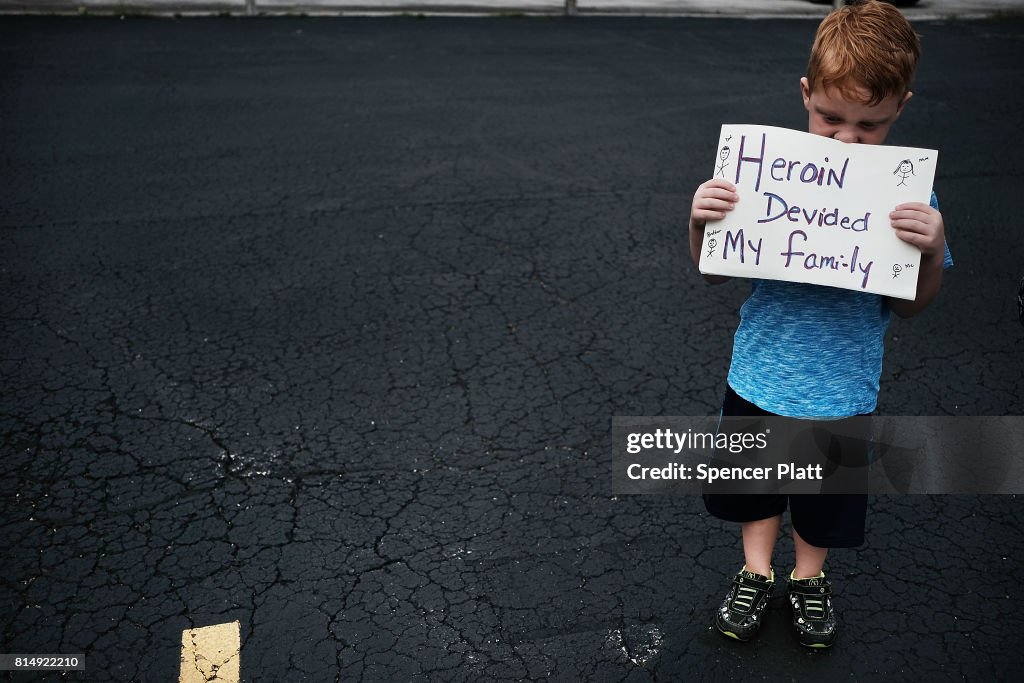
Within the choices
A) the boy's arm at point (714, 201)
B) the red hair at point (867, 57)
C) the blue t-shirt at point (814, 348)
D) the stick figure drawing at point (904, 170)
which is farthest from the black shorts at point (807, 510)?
the red hair at point (867, 57)

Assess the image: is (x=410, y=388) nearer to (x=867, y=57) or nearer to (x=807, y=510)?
(x=807, y=510)

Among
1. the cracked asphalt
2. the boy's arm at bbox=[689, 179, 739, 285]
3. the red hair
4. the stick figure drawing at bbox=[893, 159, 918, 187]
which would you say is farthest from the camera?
the cracked asphalt

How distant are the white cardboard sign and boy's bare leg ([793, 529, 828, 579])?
80 cm

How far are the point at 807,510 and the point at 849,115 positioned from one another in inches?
41.3

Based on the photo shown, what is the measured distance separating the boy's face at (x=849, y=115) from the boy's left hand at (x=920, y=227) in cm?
17

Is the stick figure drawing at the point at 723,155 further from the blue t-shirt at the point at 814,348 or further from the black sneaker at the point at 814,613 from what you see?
the black sneaker at the point at 814,613

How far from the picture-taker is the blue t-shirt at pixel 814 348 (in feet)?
7.72

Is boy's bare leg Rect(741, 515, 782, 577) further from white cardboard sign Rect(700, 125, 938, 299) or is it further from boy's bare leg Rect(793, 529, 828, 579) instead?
white cardboard sign Rect(700, 125, 938, 299)

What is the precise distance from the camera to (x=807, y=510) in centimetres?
257

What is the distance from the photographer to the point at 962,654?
2.65m

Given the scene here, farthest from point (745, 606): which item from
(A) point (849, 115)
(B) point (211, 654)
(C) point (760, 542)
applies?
(B) point (211, 654)

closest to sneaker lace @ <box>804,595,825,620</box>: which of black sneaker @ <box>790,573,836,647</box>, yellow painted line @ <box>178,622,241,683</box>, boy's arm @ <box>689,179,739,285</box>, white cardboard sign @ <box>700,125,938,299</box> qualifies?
black sneaker @ <box>790,573,836,647</box>

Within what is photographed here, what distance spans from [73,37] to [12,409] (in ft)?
24.8

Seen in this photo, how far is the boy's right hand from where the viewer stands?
2.28 meters
